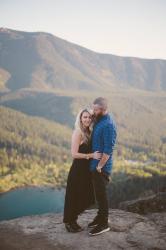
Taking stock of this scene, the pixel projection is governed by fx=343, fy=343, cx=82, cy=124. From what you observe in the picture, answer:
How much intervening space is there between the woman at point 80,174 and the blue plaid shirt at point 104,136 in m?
0.17

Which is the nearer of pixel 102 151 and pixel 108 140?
pixel 108 140

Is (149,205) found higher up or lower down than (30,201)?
higher up

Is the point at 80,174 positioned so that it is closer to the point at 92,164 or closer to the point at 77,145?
the point at 92,164

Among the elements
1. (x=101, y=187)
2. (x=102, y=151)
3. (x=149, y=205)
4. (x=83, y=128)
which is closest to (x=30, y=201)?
(x=149, y=205)

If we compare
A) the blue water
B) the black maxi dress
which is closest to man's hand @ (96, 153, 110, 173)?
the black maxi dress

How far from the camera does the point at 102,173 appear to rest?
7.86m

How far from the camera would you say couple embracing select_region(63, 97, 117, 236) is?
24.8 feet

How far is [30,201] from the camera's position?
9075 centimetres

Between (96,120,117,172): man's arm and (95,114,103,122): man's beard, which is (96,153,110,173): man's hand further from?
(95,114,103,122): man's beard

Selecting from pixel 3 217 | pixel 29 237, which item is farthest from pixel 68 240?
A: pixel 3 217

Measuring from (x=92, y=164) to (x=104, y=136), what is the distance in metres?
0.78

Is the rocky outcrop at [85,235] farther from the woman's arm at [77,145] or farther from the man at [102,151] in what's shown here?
the woman's arm at [77,145]

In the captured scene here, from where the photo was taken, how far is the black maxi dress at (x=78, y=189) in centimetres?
820

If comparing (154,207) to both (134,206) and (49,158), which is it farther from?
(49,158)
